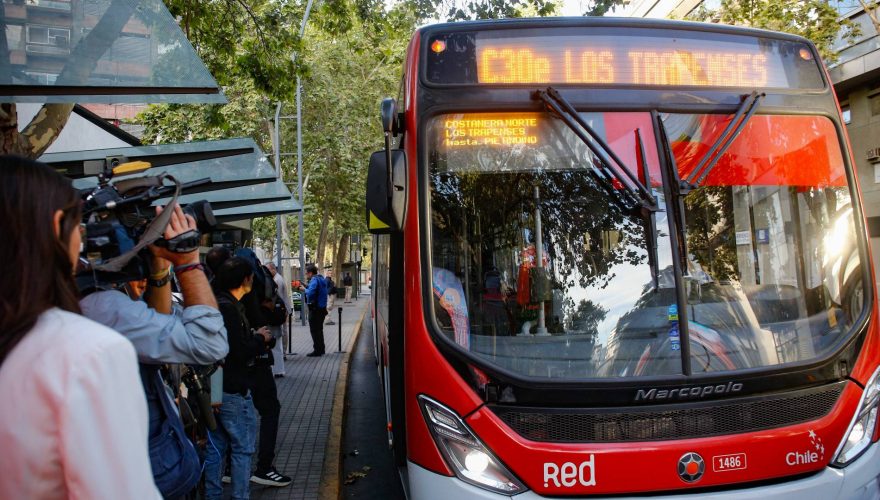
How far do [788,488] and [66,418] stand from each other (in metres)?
3.20

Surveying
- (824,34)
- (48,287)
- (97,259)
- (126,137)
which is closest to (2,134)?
(97,259)

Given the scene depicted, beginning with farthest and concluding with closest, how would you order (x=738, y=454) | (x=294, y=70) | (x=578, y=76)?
(x=294, y=70) → (x=578, y=76) → (x=738, y=454)

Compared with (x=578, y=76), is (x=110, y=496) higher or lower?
lower

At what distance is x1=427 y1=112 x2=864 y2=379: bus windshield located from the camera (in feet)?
11.2

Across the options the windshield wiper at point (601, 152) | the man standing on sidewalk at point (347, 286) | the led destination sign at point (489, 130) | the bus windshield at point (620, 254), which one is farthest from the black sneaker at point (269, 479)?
the man standing on sidewalk at point (347, 286)

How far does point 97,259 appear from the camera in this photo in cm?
218

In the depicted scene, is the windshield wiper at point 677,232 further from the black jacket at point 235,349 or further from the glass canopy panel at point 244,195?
the glass canopy panel at point 244,195

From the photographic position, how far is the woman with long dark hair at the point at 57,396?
1188 mm

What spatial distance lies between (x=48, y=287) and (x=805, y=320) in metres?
3.54

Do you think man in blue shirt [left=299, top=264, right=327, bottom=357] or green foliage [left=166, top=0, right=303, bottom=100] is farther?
man in blue shirt [left=299, top=264, right=327, bottom=357]

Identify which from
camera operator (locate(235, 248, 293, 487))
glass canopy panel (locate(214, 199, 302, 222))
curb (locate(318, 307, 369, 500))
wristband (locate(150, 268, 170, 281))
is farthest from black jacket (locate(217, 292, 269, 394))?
glass canopy panel (locate(214, 199, 302, 222))

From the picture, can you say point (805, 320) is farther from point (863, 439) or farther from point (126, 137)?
point (126, 137)

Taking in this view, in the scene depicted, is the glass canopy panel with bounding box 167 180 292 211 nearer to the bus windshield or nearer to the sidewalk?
the sidewalk

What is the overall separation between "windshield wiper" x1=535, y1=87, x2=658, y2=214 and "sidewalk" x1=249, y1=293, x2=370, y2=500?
10.7ft
